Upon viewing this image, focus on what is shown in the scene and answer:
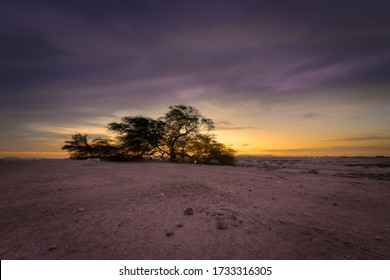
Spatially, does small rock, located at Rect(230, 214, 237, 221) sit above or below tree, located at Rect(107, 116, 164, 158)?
below

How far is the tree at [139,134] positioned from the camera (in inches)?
634

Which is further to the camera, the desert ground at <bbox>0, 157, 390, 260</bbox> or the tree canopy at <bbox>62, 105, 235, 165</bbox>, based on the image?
the tree canopy at <bbox>62, 105, 235, 165</bbox>

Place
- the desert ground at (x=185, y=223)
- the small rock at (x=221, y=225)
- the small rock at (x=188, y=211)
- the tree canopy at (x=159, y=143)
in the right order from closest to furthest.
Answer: the desert ground at (x=185, y=223) → the small rock at (x=221, y=225) → the small rock at (x=188, y=211) → the tree canopy at (x=159, y=143)

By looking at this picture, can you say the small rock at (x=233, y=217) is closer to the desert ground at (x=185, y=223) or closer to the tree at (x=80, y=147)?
the desert ground at (x=185, y=223)

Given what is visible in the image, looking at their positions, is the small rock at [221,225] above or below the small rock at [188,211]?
below

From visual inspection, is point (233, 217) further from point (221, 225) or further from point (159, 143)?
point (159, 143)

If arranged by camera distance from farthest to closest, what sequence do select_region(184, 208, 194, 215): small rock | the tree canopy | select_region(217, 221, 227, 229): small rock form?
the tree canopy, select_region(184, 208, 194, 215): small rock, select_region(217, 221, 227, 229): small rock

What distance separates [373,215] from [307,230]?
205 centimetres

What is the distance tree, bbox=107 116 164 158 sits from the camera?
16.1 m

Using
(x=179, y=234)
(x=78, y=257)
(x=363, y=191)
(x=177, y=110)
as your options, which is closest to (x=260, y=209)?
(x=179, y=234)

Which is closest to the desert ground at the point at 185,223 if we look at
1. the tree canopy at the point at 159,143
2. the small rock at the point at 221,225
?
the small rock at the point at 221,225

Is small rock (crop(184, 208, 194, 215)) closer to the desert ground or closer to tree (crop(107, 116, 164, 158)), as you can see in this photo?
the desert ground

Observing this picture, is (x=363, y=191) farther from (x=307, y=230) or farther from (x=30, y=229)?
(x=30, y=229)

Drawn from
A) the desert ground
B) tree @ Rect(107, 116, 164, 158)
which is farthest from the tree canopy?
the desert ground
